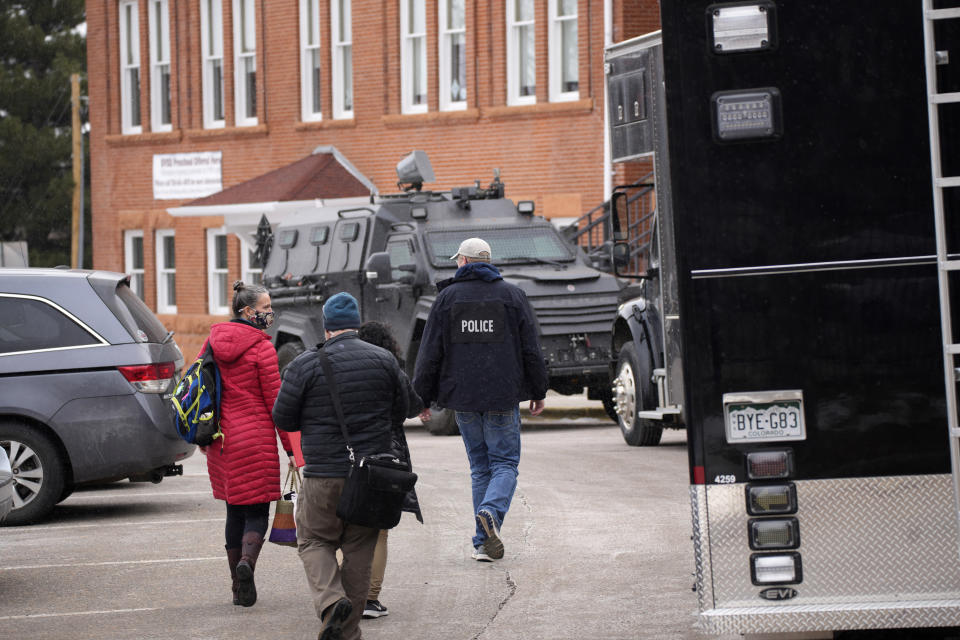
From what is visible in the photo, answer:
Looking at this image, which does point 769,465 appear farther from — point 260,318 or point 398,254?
point 398,254

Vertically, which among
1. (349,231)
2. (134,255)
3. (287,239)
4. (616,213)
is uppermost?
(134,255)

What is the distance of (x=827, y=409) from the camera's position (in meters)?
5.62

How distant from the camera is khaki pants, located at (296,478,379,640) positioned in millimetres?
7430

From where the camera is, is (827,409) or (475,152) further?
(475,152)

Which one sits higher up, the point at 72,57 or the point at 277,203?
the point at 72,57

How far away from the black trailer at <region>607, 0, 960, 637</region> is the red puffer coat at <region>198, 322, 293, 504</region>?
3.48 metres

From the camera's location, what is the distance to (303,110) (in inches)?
1273

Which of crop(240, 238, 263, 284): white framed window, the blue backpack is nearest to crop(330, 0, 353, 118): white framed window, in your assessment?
crop(240, 238, 263, 284): white framed window

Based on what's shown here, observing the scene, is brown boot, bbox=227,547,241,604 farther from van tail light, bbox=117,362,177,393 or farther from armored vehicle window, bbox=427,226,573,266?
armored vehicle window, bbox=427,226,573,266

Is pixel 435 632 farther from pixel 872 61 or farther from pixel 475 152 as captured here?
pixel 475 152

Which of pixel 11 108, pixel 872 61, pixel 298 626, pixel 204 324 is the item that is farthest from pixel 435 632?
pixel 11 108

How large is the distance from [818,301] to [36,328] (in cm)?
751

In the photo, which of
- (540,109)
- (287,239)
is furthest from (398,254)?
(540,109)

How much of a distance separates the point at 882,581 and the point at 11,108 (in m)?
48.9
